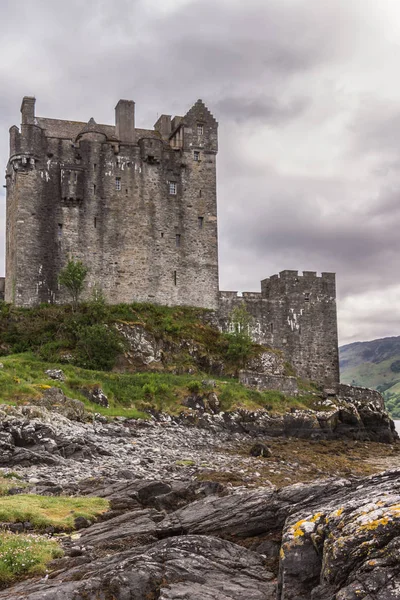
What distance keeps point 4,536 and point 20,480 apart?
777 centimetres

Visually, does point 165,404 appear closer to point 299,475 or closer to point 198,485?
point 299,475

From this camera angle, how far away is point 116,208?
54.7 meters

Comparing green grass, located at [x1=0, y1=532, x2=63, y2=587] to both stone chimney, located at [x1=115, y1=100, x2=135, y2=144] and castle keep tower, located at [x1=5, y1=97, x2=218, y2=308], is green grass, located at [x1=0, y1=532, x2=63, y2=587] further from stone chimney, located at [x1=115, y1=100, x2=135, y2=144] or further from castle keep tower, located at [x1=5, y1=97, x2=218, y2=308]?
stone chimney, located at [x1=115, y1=100, x2=135, y2=144]

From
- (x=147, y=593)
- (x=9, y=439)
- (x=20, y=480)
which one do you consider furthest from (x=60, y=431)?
(x=147, y=593)

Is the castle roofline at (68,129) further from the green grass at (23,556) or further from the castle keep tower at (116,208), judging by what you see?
the green grass at (23,556)

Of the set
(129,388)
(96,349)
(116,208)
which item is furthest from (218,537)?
(116,208)

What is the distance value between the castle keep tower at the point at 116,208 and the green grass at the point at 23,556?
39.9 meters

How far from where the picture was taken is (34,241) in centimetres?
5178

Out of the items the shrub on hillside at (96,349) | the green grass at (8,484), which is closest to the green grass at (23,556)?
the green grass at (8,484)

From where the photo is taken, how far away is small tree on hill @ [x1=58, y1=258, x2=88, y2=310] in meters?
49.6

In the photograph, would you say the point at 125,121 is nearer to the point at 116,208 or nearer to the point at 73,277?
the point at 116,208

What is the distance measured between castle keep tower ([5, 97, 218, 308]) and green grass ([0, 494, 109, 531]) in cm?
3609

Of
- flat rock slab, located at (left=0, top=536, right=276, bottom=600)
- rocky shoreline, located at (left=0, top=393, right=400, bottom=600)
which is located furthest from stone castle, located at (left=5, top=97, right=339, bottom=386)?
flat rock slab, located at (left=0, top=536, right=276, bottom=600)

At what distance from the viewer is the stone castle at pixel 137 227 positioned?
5238cm
